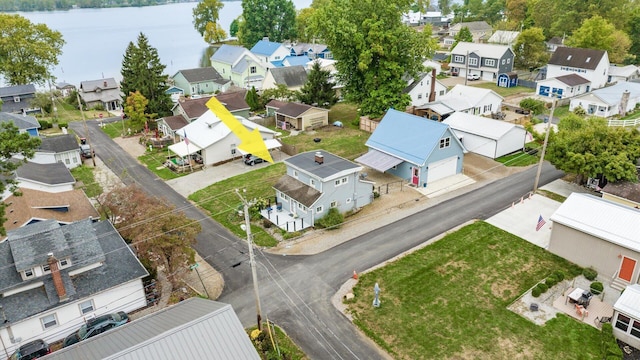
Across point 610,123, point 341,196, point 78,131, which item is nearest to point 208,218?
point 341,196

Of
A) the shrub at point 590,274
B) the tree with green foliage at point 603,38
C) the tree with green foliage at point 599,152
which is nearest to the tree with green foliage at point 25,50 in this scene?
the tree with green foliage at point 599,152

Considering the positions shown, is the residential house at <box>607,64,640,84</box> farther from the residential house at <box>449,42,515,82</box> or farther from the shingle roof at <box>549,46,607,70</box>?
the residential house at <box>449,42,515,82</box>

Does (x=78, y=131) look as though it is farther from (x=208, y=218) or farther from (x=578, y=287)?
(x=578, y=287)

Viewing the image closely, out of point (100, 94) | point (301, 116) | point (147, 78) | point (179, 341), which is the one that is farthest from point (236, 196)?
point (100, 94)

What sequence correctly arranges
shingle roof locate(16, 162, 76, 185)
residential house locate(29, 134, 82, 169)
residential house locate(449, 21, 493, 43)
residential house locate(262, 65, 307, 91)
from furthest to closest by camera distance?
residential house locate(449, 21, 493, 43), residential house locate(262, 65, 307, 91), residential house locate(29, 134, 82, 169), shingle roof locate(16, 162, 76, 185)

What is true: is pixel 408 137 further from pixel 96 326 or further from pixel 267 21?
pixel 267 21

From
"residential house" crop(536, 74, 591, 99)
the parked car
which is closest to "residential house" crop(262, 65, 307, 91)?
the parked car

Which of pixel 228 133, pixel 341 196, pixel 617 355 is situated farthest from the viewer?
pixel 228 133
